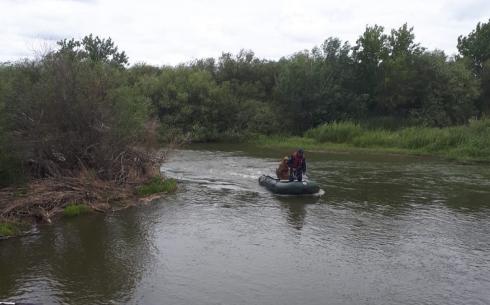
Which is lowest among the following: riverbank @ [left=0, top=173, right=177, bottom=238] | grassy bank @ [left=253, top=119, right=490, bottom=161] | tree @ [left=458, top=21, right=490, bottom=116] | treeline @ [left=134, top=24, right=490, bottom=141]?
riverbank @ [left=0, top=173, right=177, bottom=238]

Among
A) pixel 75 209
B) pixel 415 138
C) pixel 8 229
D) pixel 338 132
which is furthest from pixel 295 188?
pixel 338 132

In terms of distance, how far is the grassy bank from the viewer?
3556 cm

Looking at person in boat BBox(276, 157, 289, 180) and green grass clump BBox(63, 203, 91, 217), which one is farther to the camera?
person in boat BBox(276, 157, 289, 180)

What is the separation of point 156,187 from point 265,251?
8.52 metres

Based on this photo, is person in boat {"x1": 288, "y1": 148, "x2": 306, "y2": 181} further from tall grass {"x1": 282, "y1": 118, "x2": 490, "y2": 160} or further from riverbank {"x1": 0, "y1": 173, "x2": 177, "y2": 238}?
tall grass {"x1": 282, "y1": 118, "x2": 490, "y2": 160}

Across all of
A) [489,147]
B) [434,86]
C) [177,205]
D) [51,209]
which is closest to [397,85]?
[434,86]

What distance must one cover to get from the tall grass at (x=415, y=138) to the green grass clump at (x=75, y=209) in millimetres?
25867

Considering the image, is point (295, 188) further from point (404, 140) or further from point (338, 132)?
point (338, 132)

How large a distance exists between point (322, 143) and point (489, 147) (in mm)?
13002

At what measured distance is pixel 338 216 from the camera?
1808cm

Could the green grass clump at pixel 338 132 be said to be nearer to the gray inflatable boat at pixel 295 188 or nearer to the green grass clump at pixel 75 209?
the gray inflatable boat at pixel 295 188

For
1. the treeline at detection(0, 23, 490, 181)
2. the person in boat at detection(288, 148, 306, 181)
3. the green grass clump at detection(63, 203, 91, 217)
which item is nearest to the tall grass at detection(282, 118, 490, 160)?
the treeline at detection(0, 23, 490, 181)

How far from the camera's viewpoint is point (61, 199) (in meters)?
17.9

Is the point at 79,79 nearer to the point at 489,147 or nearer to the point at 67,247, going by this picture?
the point at 67,247
